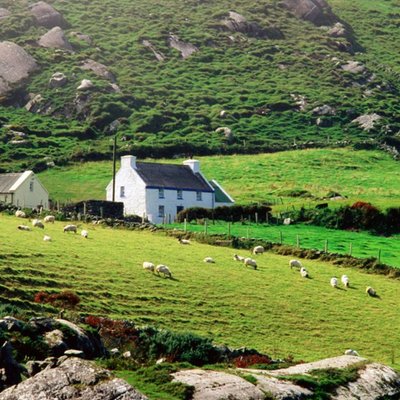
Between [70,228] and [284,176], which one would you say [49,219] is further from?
[284,176]

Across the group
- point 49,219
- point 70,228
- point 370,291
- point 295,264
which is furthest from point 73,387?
point 49,219

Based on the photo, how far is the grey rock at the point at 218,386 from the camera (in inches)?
1063

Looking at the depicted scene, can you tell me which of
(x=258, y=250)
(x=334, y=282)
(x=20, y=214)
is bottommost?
(x=334, y=282)

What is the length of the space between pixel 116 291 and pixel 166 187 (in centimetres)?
5549

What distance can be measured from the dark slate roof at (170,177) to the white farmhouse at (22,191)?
38.5 ft

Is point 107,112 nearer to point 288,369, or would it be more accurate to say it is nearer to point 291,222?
point 291,222

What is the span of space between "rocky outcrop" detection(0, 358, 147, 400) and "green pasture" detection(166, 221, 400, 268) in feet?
159

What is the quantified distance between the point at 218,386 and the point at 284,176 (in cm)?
10082

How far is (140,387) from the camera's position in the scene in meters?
27.1

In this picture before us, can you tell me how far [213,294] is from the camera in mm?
52719

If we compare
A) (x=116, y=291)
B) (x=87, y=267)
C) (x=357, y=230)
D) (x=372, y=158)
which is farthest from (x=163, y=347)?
(x=372, y=158)

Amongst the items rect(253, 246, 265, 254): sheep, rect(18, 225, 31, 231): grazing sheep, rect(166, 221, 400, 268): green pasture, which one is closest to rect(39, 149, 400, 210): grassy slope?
rect(166, 221, 400, 268): green pasture

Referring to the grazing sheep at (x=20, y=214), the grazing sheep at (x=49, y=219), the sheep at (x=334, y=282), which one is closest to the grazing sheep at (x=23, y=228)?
the grazing sheep at (x=49, y=219)

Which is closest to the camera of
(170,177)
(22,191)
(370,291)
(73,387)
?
(73,387)
